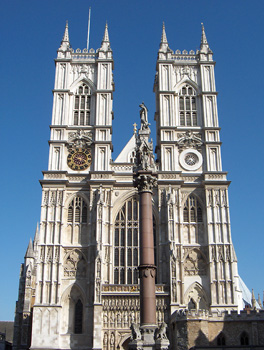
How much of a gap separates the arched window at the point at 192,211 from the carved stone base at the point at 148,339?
17.9 m

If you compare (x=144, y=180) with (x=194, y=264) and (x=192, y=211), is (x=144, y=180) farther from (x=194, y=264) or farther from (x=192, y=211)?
(x=192, y=211)

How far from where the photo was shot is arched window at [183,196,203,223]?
35088 millimetres

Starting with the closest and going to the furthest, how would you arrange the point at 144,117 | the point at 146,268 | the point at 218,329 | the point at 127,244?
1. the point at 146,268
2. the point at 144,117
3. the point at 218,329
4. the point at 127,244

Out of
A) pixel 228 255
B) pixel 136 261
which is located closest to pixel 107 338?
pixel 136 261

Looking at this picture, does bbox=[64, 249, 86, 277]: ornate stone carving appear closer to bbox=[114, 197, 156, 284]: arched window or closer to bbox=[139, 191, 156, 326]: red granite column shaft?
bbox=[114, 197, 156, 284]: arched window

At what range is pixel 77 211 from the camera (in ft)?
116

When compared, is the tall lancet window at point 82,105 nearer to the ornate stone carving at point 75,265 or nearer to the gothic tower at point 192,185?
the gothic tower at point 192,185

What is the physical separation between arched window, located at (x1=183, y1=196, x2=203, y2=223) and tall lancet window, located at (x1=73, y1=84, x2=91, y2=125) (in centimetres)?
1057

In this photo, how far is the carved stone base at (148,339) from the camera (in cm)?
1711

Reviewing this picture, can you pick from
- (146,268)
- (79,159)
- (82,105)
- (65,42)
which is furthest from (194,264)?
(65,42)

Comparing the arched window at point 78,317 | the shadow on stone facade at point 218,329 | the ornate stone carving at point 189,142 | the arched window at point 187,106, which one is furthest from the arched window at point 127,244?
the arched window at point 187,106

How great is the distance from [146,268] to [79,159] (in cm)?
1944

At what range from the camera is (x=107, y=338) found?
30656 millimetres

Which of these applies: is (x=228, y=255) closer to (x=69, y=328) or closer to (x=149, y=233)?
(x=69, y=328)
